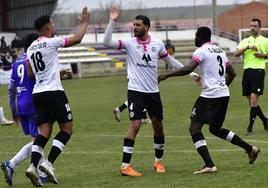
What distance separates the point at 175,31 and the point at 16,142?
2081 inches

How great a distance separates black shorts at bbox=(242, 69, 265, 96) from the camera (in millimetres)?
15930

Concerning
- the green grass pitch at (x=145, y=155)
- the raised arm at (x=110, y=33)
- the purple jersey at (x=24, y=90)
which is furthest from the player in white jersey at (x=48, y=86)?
the raised arm at (x=110, y=33)

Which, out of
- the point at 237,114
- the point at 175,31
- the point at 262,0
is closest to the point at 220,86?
the point at 237,114

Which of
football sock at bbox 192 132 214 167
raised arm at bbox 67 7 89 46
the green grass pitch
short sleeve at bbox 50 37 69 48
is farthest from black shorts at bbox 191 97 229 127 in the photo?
short sleeve at bbox 50 37 69 48

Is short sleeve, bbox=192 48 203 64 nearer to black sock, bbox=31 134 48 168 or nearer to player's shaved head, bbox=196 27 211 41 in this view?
player's shaved head, bbox=196 27 211 41

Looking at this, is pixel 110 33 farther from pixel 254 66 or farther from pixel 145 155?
pixel 254 66

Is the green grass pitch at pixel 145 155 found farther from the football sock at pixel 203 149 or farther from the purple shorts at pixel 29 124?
the purple shorts at pixel 29 124

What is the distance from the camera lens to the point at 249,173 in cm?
990

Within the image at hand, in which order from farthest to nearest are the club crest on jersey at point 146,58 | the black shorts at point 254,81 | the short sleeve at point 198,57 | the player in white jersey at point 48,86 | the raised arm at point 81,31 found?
the black shorts at point 254,81, the club crest on jersey at point 146,58, the short sleeve at point 198,57, the player in white jersey at point 48,86, the raised arm at point 81,31

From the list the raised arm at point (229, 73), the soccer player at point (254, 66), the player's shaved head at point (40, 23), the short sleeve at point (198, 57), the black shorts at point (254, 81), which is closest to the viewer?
the player's shaved head at point (40, 23)

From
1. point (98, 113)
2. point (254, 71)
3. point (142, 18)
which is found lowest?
point (98, 113)

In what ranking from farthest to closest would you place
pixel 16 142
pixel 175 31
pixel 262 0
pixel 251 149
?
pixel 262 0 → pixel 175 31 → pixel 16 142 → pixel 251 149

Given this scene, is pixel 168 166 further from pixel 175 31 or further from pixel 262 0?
pixel 262 0

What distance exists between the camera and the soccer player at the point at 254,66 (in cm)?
1559
